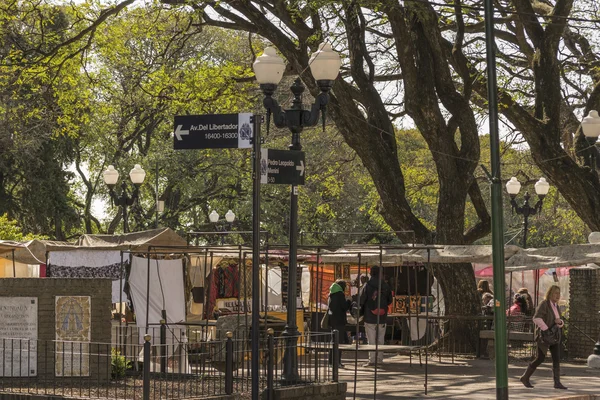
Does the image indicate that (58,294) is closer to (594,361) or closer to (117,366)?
(117,366)

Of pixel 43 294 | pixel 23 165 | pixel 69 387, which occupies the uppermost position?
pixel 23 165

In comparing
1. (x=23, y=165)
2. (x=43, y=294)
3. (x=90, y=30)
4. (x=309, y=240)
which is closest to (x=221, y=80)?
(x=90, y=30)

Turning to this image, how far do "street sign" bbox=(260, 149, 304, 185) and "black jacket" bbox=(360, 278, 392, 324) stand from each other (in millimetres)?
8013

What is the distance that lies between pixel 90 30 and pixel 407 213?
8.12m

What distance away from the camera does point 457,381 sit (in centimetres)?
1931

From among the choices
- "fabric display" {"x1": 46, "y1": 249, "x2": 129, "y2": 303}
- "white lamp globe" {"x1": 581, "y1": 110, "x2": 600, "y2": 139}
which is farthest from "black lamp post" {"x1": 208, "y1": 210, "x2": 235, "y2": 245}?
"white lamp globe" {"x1": 581, "y1": 110, "x2": 600, "y2": 139}

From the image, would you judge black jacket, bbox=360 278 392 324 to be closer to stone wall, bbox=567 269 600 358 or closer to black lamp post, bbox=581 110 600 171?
black lamp post, bbox=581 110 600 171

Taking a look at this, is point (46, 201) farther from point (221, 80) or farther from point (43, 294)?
point (43, 294)

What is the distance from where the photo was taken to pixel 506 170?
1987 inches

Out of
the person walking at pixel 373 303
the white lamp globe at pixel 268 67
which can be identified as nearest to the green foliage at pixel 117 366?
the white lamp globe at pixel 268 67

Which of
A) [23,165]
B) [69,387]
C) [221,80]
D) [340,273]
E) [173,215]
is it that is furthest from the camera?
[173,215]

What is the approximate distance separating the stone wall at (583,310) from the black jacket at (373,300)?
5.28m

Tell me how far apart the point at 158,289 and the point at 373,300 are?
14.9 ft

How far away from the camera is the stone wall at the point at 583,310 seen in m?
24.7
